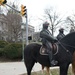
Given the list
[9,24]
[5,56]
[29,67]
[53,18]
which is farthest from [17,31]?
[29,67]

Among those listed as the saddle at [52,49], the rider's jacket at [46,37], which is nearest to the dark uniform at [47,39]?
the rider's jacket at [46,37]

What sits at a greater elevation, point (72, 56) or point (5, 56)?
point (72, 56)

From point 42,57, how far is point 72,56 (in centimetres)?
147

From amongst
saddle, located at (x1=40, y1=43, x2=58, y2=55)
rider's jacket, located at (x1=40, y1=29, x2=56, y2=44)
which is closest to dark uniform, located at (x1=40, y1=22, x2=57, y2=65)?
rider's jacket, located at (x1=40, y1=29, x2=56, y2=44)

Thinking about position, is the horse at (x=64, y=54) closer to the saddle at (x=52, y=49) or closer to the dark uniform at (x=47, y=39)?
the saddle at (x=52, y=49)

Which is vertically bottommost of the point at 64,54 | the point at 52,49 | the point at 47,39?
the point at 64,54

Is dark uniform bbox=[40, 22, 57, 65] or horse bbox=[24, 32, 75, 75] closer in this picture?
horse bbox=[24, 32, 75, 75]

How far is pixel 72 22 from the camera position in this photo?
8075cm

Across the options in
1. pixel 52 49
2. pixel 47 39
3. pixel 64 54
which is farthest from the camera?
pixel 47 39

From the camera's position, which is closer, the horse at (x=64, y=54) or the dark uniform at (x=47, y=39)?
the horse at (x=64, y=54)

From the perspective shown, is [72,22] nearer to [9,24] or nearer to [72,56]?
[9,24]

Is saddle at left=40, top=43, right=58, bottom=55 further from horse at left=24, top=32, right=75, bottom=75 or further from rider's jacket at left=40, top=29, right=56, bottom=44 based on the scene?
rider's jacket at left=40, top=29, right=56, bottom=44

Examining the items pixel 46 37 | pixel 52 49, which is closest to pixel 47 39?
pixel 46 37

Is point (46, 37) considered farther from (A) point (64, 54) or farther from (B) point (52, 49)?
(A) point (64, 54)
